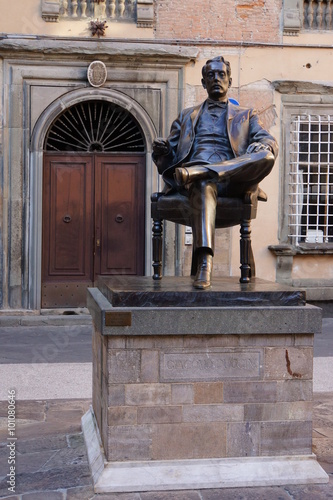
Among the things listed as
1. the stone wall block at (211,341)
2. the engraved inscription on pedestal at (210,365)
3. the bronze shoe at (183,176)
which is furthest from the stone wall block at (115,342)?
the bronze shoe at (183,176)

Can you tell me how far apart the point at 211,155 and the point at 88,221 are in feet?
21.5

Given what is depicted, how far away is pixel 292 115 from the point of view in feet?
38.0

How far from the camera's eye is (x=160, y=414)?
4.11m

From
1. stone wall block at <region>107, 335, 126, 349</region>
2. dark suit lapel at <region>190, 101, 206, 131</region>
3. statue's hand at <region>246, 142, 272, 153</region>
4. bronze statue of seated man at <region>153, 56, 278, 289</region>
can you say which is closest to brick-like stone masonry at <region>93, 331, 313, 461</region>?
stone wall block at <region>107, 335, 126, 349</region>

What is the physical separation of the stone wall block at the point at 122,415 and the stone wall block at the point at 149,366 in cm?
18

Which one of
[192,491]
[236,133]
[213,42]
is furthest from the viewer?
[213,42]

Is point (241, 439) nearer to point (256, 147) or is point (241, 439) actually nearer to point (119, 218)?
point (256, 147)

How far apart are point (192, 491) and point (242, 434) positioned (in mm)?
434

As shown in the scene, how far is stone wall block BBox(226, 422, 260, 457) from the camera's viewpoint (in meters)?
4.15

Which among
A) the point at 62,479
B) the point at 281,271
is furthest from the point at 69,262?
the point at 62,479

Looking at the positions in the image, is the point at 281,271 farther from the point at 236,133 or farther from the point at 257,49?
the point at 236,133

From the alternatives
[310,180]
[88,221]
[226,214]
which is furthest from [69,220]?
[226,214]

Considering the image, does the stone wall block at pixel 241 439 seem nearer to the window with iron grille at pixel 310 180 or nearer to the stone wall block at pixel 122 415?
the stone wall block at pixel 122 415

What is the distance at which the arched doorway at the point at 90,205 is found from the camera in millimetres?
11438
